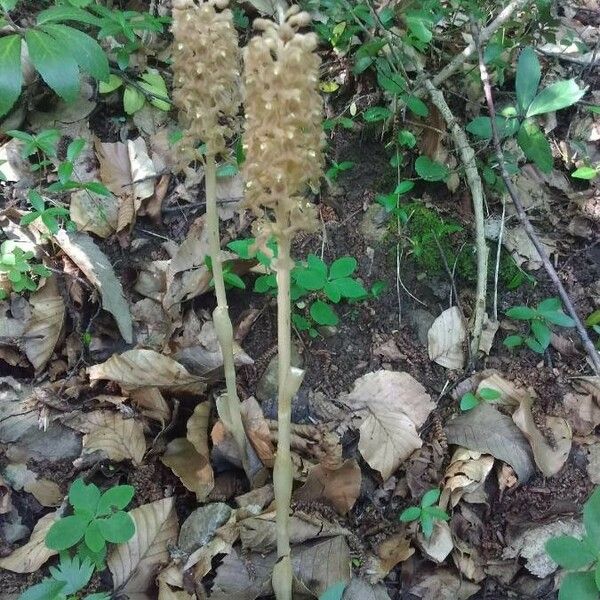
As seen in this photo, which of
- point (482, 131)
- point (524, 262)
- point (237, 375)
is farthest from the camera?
point (524, 262)

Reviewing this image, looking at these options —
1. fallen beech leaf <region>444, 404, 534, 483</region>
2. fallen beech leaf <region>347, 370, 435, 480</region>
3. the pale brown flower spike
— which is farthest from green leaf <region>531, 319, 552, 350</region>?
the pale brown flower spike

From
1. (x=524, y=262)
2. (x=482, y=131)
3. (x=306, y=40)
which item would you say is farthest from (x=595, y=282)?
(x=306, y=40)

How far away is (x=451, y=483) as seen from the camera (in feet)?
9.16

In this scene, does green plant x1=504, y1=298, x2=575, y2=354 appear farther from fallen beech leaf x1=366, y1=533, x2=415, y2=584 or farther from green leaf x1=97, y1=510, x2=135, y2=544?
green leaf x1=97, y1=510, x2=135, y2=544

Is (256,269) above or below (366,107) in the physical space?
below

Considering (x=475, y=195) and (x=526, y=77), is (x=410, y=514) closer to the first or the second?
(x=475, y=195)

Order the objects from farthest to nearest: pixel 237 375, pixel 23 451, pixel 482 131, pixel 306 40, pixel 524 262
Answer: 1. pixel 524 262
2. pixel 482 131
3. pixel 237 375
4. pixel 23 451
5. pixel 306 40

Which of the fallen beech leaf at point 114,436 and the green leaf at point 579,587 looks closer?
the green leaf at point 579,587

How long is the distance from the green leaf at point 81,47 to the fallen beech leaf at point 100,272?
0.84 m

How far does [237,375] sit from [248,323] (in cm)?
26

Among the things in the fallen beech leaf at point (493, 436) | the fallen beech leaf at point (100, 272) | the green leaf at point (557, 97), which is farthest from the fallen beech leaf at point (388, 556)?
the green leaf at point (557, 97)

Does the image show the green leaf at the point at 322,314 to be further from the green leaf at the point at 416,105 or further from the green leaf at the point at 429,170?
the green leaf at the point at 416,105

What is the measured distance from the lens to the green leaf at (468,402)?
297 centimetres

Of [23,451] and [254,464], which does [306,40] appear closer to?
[254,464]
